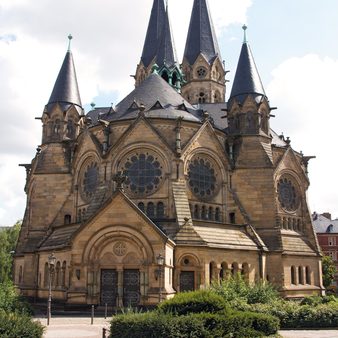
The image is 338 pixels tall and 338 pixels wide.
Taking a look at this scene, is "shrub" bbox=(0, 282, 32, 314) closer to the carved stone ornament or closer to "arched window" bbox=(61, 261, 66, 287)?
"arched window" bbox=(61, 261, 66, 287)

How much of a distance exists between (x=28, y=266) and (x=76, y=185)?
26.7 feet

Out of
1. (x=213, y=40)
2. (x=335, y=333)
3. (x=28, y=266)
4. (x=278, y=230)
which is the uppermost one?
(x=213, y=40)

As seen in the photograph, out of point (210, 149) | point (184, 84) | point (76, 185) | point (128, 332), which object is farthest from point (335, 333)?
point (184, 84)

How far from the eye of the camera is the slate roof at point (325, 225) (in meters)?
85.4

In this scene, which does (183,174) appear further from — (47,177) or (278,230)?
(47,177)

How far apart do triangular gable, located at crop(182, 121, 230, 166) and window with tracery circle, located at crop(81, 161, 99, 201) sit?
26.8 feet

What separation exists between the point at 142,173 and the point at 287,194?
596 inches

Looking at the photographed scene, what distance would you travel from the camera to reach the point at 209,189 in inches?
1566

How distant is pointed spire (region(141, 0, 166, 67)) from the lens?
6925cm

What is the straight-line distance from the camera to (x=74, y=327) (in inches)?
912

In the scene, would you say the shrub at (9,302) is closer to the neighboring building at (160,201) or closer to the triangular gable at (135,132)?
the neighboring building at (160,201)

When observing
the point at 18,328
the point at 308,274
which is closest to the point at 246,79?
the point at 308,274

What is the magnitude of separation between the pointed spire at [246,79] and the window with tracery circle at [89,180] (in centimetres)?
1504

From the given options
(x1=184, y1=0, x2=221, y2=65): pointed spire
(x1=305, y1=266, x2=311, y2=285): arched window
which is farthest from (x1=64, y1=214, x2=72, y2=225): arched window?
(x1=184, y1=0, x2=221, y2=65): pointed spire
